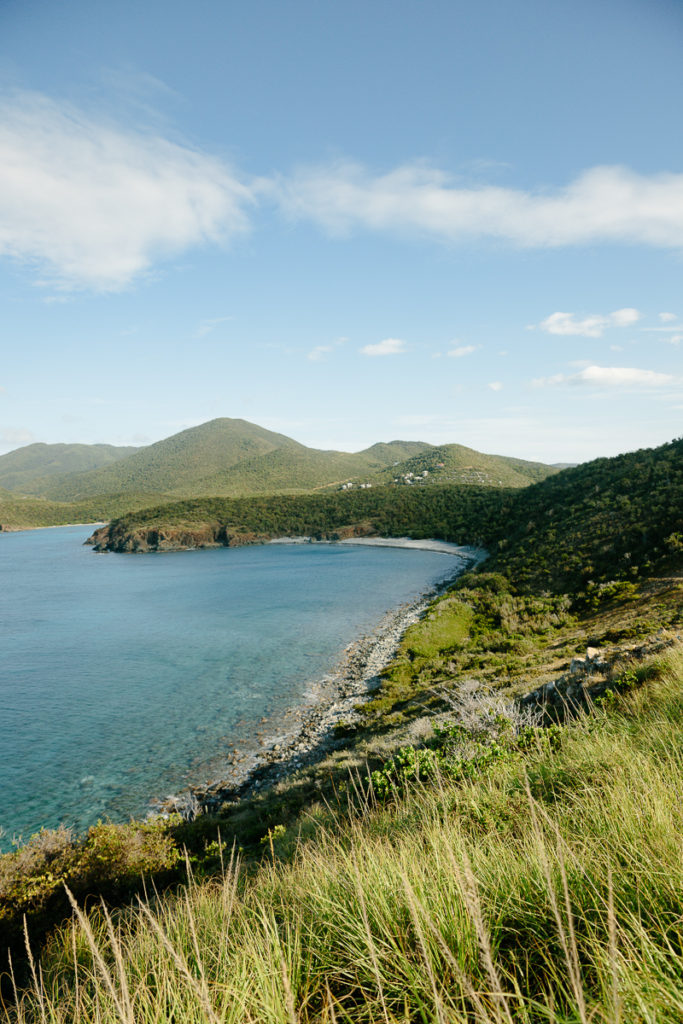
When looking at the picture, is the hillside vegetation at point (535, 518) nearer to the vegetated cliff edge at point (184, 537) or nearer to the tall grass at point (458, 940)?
the vegetated cliff edge at point (184, 537)

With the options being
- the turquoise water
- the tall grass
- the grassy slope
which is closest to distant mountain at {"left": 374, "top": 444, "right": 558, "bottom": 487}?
the turquoise water

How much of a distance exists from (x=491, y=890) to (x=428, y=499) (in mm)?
114122

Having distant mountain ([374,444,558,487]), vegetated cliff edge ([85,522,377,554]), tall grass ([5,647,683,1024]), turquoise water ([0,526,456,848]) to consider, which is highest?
distant mountain ([374,444,558,487])

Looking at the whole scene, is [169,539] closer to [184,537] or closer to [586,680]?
[184,537]

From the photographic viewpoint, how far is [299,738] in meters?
19.3

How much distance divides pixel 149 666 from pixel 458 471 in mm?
140841

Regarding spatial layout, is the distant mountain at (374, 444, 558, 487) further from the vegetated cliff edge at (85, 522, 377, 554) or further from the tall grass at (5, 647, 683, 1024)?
the tall grass at (5, 647, 683, 1024)

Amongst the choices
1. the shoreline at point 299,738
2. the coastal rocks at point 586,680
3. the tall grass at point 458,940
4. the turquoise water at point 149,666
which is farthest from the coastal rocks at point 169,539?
the tall grass at point 458,940

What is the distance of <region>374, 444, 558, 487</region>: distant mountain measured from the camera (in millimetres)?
147125

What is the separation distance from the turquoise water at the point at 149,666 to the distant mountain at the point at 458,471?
80.0 meters

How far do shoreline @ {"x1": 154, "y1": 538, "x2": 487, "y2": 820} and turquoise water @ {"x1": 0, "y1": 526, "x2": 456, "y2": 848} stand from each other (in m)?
0.71

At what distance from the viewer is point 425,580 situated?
57000mm

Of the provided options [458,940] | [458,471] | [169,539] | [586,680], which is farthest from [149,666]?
[458,471]

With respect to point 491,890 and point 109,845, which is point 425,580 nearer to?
point 109,845
